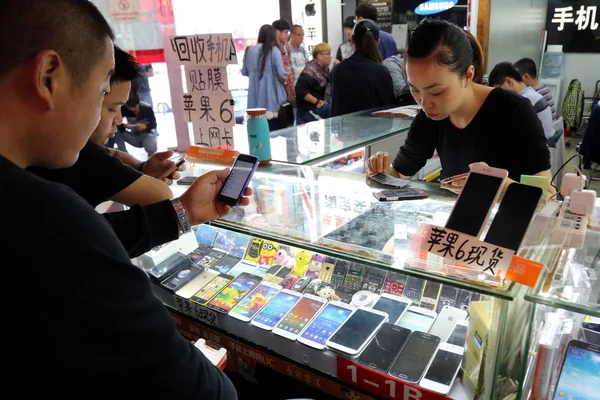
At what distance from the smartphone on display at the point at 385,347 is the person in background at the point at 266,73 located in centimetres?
434

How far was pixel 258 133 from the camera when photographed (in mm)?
2068

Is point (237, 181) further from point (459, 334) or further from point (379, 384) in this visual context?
point (459, 334)

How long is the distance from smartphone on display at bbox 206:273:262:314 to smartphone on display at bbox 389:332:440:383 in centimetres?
67

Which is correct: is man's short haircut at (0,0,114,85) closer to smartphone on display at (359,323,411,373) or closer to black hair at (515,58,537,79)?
smartphone on display at (359,323,411,373)

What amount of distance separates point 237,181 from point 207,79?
0.72m

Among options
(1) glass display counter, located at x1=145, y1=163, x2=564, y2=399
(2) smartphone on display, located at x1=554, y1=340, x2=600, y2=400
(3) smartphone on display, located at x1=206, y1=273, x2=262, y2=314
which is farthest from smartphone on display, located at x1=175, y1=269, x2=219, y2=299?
(2) smartphone on display, located at x1=554, y1=340, x2=600, y2=400

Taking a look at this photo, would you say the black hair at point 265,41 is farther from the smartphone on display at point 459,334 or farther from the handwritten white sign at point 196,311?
the smartphone on display at point 459,334

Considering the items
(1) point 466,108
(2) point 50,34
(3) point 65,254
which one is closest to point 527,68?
(1) point 466,108

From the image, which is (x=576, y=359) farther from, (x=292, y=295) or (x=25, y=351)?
(x=25, y=351)

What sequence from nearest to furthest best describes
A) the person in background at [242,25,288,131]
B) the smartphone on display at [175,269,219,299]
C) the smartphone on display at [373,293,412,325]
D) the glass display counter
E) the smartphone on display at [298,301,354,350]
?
the glass display counter, the smartphone on display at [298,301,354,350], the smartphone on display at [373,293,412,325], the smartphone on display at [175,269,219,299], the person in background at [242,25,288,131]

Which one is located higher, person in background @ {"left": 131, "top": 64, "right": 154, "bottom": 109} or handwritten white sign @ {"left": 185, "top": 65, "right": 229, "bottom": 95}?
handwritten white sign @ {"left": 185, "top": 65, "right": 229, "bottom": 95}

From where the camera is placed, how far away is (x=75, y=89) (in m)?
0.84

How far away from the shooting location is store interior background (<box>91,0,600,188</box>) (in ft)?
17.9

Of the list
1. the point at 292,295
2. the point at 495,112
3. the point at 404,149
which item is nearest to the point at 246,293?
the point at 292,295
